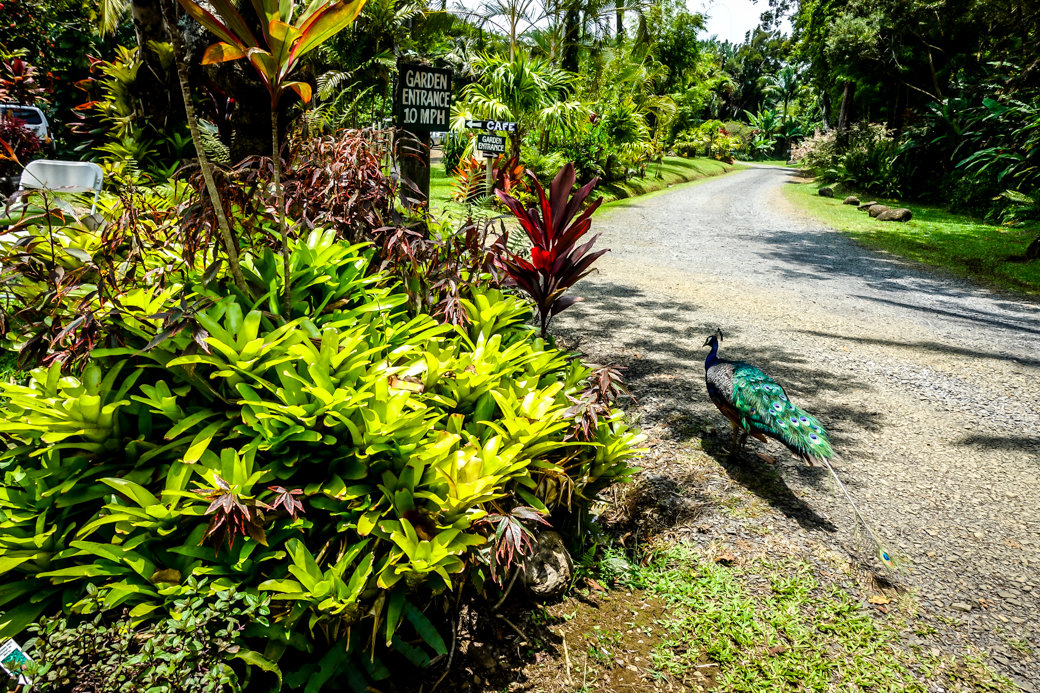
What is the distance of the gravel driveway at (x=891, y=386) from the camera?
9.37ft

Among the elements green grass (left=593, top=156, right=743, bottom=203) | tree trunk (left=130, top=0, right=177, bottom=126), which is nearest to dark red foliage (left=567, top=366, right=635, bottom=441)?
tree trunk (left=130, top=0, right=177, bottom=126)

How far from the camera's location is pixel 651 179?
69.8 ft

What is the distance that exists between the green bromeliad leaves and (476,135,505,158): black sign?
7212 mm

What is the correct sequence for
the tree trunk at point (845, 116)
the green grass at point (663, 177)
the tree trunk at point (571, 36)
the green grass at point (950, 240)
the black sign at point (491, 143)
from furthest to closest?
the tree trunk at point (845, 116) < the green grass at point (663, 177) < the tree trunk at point (571, 36) < the green grass at point (950, 240) < the black sign at point (491, 143)

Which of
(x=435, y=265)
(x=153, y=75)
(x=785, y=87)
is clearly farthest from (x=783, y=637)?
(x=785, y=87)

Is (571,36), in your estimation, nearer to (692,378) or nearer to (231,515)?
(692,378)

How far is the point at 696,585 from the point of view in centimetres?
271

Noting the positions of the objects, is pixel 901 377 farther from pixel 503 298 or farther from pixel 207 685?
pixel 207 685

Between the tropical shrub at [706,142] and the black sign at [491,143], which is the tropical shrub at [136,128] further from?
the tropical shrub at [706,142]

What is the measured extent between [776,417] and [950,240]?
12075mm

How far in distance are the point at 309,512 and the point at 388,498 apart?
0.30 metres

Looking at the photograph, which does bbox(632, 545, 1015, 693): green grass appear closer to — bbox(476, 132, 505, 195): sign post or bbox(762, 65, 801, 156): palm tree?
bbox(476, 132, 505, 195): sign post

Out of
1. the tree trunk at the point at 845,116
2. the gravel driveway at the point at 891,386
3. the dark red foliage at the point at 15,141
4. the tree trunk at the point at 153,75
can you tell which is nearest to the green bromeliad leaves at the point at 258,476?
the gravel driveway at the point at 891,386

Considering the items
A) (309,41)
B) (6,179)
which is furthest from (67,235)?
(6,179)
